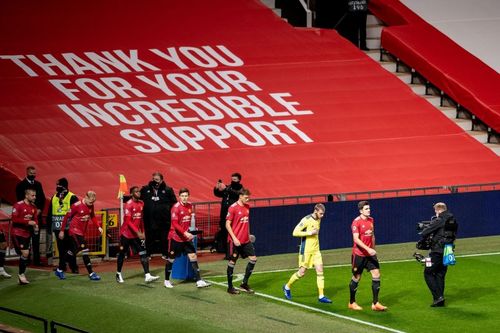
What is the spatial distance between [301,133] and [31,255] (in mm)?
9269

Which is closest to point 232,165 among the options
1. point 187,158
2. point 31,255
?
point 187,158

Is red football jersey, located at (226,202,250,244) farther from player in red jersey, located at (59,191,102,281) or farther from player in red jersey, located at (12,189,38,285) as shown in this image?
player in red jersey, located at (12,189,38,285)

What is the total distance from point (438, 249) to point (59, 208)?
8448 mm

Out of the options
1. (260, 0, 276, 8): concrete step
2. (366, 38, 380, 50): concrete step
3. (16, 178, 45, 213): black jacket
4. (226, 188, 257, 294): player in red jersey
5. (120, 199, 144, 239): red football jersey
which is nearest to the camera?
(226, 188, 257, 294): player in red jersey

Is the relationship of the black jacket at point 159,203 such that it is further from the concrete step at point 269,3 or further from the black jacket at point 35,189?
the concrete step at point 269,3

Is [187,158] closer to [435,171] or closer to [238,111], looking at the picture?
[238,111]

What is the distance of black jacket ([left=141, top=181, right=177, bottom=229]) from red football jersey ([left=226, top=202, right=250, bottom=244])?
4420 mm

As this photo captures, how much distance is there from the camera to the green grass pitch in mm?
20609

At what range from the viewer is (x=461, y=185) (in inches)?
1214

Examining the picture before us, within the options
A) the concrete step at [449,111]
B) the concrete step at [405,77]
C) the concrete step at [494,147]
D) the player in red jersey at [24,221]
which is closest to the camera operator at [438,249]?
the player in red jersey at [24,221]

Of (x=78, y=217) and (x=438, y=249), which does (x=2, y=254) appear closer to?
(x=78, y=217)

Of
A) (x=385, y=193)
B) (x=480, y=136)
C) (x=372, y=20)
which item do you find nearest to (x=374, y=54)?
(x=372, y=20)

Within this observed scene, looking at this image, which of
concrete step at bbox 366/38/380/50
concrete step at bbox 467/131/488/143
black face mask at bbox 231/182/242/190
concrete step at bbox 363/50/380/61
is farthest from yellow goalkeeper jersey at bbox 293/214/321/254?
concrete step at bbox 366/38/380/50

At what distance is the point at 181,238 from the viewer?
23.7 metres
